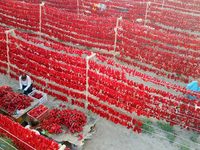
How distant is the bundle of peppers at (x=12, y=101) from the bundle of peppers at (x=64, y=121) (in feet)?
3.43

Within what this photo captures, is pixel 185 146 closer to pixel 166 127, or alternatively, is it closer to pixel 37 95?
pixel 166 127

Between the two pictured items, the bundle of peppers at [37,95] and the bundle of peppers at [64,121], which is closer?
the bundle of peppers at [64,121]

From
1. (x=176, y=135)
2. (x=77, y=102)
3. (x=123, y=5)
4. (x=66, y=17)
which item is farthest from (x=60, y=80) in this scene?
(x=123, y=5)

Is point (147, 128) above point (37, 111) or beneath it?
beneath

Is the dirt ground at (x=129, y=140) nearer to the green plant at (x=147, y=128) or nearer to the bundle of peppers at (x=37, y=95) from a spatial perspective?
the green plant at (x=147, y=128)

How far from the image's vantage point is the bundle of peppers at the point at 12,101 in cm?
658

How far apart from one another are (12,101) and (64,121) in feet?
6.48

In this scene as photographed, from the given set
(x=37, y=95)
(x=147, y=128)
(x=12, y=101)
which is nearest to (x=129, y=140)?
(x=147, y=128)

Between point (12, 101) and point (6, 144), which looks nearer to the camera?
point (6, 144)

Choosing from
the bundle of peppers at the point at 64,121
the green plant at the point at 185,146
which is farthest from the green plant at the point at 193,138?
the bundle of peppers at the point at 64,121

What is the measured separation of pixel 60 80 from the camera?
301 inches

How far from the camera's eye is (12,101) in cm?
663

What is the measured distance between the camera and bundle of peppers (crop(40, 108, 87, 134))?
19.5ft

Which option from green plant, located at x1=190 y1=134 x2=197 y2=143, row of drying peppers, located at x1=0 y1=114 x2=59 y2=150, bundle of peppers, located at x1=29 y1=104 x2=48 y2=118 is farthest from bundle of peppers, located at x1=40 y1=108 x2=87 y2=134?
green plant, located at x1=190 y1=134 x2=197 y2=143
